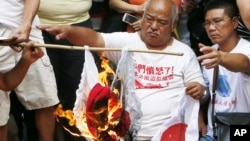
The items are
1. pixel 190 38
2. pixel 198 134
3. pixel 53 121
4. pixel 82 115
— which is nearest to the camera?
pixel 82 115

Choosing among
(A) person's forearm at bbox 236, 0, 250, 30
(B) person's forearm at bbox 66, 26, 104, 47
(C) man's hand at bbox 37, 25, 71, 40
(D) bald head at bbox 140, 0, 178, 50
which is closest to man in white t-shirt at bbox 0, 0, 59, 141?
(C) man's hand at bbox 37, 25, 71, 40

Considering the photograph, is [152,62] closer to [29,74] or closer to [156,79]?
[156,79]

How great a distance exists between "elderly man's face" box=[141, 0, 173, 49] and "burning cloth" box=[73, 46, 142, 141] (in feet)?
1.37

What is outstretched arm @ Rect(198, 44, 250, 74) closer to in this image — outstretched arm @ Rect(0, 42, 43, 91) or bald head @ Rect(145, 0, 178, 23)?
bald head @ Rect(145, 0, 178, 23)

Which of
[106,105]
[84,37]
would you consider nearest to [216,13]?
[84,37]

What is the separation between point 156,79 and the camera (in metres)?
3.93

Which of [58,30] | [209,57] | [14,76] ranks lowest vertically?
[14,76]

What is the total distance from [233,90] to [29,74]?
1300 millimetres

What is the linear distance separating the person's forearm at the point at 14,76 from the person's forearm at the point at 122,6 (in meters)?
1.19

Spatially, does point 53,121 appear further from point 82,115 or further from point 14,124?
point 82,115

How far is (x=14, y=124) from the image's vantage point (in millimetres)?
4398

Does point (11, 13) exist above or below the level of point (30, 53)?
above

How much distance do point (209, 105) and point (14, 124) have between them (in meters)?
1.38

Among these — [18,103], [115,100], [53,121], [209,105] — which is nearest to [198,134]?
[209,105]
